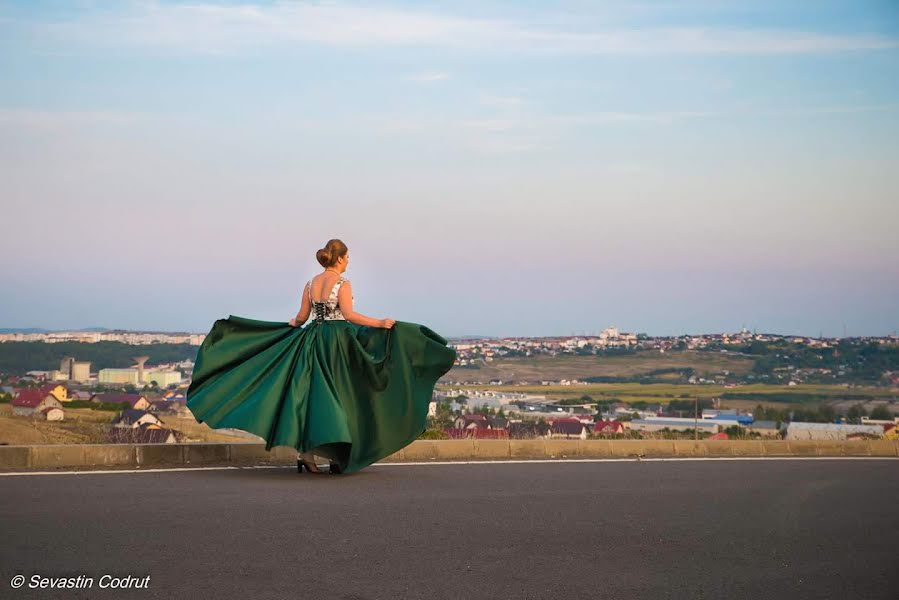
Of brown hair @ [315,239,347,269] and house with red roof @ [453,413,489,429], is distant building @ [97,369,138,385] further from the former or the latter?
brown hair @ [315,239,347,269]

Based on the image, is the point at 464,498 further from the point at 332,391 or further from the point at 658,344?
the point at 658,344

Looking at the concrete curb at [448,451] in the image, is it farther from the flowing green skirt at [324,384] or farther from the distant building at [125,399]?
the distant building at [125,399]

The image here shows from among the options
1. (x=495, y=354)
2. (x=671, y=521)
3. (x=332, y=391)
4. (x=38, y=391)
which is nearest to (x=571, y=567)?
(x=671, y=521)

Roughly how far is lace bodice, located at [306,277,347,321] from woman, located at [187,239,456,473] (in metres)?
0.01

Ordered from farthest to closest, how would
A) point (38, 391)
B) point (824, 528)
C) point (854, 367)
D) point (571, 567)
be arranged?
point (854, 367)
point (38, 391)
point (824, 528)
point (571, 567)

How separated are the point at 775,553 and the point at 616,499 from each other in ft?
8.70

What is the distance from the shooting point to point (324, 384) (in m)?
12.5

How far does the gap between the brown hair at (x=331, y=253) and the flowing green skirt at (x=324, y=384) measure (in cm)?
66

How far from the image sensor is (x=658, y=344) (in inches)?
3374

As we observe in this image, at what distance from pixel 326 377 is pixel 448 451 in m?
3.37

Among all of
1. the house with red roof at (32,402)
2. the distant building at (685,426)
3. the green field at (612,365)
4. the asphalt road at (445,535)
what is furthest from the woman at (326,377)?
the green field at (612,365)

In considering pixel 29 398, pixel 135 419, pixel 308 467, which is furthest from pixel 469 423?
pixel 29 398

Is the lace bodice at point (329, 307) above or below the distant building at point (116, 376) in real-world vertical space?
above

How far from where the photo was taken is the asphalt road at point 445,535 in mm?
7336
